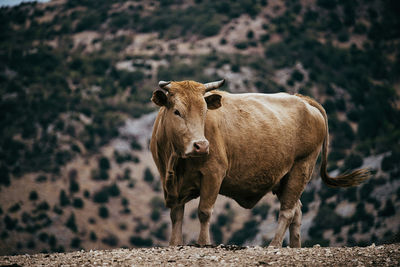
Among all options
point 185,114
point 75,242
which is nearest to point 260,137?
point 185,114

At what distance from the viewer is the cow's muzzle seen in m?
8.38

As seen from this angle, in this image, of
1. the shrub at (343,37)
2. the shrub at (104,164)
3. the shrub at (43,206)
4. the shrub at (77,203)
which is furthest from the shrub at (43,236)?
the shrub at (343,37)

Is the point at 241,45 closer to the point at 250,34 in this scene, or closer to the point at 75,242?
the point at 250,34

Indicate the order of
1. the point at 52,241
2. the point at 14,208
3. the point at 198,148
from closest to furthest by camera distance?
the point at 198,148
the point at 52,241
the point at 14,208

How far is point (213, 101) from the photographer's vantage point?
953 cm

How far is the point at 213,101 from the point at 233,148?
40.6 inches

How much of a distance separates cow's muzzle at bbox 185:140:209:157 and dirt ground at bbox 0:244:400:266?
1560 mm

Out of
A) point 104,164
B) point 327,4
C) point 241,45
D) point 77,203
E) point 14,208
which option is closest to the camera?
point 14,208

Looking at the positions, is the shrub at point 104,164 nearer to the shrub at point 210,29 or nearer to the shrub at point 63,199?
the shrub at point 63,199

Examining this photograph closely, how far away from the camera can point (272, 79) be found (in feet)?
246

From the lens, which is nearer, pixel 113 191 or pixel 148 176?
pixel 113 191

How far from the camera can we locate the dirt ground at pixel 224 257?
7406 mm

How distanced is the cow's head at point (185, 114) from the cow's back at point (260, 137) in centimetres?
63

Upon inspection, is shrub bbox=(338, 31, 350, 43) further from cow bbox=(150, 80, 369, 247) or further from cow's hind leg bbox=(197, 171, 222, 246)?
cow's hind leg bbox=(197, 171, 222, 246)
